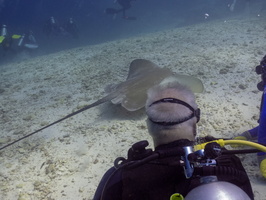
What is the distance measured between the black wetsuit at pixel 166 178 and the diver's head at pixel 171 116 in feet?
0.24

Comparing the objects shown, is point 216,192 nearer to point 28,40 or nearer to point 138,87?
point 138,87

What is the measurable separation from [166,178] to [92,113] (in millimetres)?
4111

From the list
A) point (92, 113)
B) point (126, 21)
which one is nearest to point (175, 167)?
point (92, 113)

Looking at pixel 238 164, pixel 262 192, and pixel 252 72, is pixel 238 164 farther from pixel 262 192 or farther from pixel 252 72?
pixel 252 72

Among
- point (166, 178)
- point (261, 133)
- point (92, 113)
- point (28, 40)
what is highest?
point (28, 40)

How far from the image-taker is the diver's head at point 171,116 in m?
1.51

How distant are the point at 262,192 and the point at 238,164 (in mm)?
1792

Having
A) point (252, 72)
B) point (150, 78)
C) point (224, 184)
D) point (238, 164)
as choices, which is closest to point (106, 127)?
point (150, 78)

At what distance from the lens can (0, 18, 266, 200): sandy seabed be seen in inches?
139

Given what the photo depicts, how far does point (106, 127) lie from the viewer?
4.58 metres

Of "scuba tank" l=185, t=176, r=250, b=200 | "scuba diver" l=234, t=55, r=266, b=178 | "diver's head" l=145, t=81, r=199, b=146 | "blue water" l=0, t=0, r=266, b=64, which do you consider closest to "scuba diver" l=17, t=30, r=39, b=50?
"blue water" l=0, t=0, r=266, b=64

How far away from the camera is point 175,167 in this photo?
1.36 meters

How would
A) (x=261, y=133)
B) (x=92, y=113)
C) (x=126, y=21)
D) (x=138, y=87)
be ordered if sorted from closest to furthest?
(x=261, y=133), (x=138, y=87), (x=92, y=113), (x=126, y=21)

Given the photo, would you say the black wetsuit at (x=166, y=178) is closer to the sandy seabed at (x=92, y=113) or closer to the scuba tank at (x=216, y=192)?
the scuba tank at (x=216, y=192)
